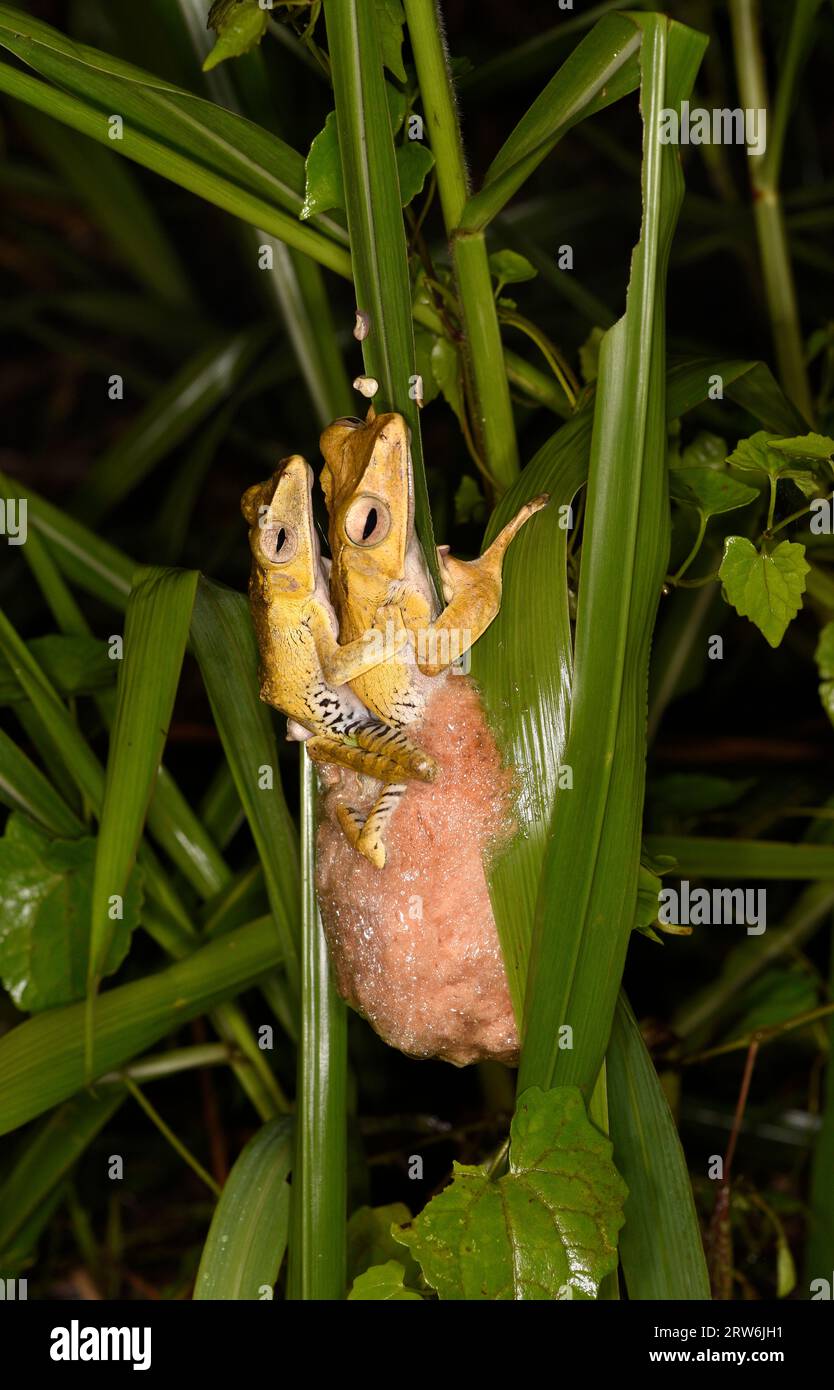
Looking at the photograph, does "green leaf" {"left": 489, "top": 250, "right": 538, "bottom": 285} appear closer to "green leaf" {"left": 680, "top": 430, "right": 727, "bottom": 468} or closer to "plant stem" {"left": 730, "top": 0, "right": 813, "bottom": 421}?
"green leaf" {"left": 680, "top": 430, "right": 727, "bottom": 468}

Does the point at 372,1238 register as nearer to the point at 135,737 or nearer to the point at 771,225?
the point at 135,737

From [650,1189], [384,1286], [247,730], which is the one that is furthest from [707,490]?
[384,1286]

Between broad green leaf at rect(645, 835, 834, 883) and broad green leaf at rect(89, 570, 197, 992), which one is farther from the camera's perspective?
broad green leaf at rect(645, 835, 834, 883)

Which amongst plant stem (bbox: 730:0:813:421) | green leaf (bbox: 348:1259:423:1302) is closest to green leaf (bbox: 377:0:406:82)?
plant stem (bbox: 730:0:813:421)

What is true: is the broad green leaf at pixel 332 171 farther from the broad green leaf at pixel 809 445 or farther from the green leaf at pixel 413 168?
the broad green leaf at pixel 809 445

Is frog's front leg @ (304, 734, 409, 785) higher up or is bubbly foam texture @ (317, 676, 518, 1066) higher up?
frog's front leg @ (304, 734, 409, 785)
